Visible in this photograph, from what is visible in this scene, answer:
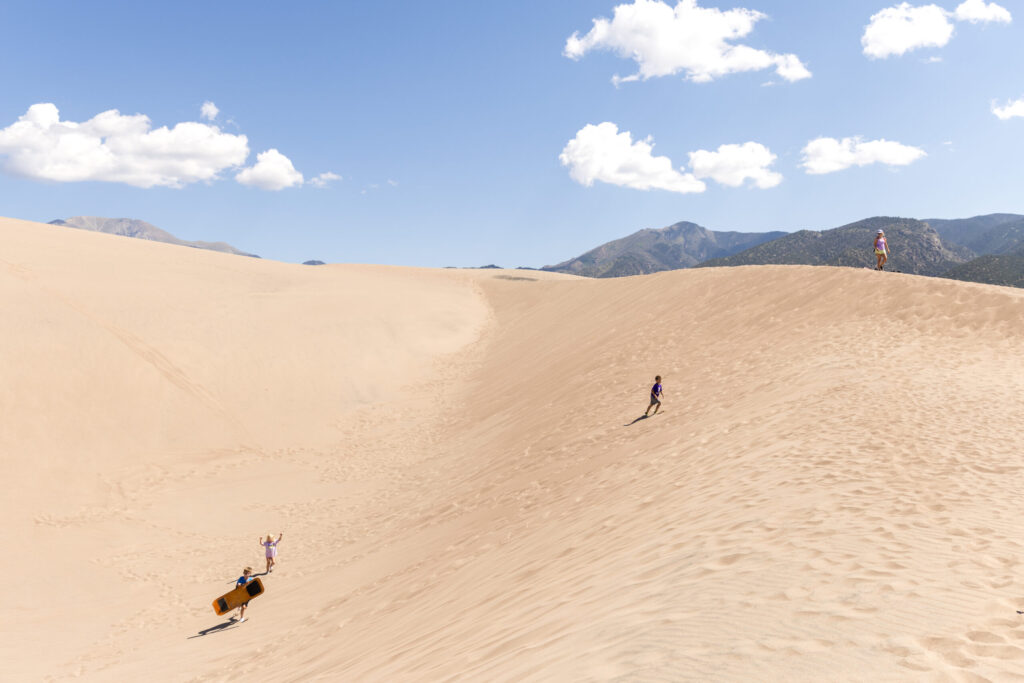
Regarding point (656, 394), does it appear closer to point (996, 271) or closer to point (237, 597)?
point (237, 597)

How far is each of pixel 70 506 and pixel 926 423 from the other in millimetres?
17112

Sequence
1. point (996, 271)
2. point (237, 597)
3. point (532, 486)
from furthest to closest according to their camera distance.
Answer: point (996, 271) < point (532, 486) < point (237, 597)

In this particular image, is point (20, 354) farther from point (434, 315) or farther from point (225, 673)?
point (434, 315)

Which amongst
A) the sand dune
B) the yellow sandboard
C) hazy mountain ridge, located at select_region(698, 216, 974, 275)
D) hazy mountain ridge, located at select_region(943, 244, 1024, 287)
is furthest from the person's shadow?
hazy mountain ridge, located at select_region(698, 216, 974, 275)

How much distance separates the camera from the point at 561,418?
14.3 m

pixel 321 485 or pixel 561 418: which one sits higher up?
pixel 561 418

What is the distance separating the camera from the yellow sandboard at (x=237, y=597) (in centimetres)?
908

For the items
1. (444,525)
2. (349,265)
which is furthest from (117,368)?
(349,265)

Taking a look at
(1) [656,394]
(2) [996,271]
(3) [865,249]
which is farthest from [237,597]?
(3) [865,249]

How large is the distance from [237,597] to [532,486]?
5.26m

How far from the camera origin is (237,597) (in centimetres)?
923

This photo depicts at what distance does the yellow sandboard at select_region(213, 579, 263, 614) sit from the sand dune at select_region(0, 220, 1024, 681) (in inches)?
12.4

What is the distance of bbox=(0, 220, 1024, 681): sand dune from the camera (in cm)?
402

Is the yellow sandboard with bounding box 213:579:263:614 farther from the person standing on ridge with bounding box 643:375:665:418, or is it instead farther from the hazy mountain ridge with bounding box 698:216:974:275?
the hazy mountain ridge with bounding box 698:216:974:275
